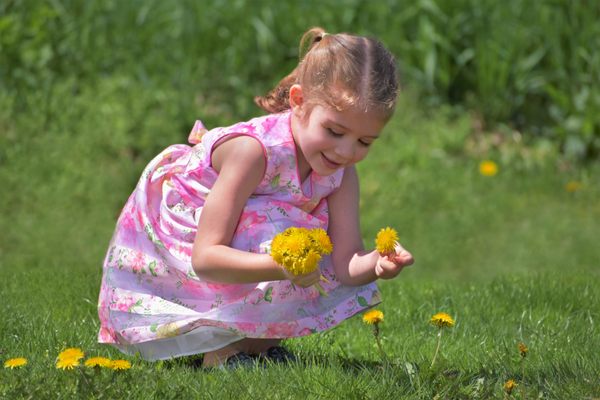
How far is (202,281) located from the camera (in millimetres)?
3322

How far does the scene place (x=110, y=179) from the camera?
6305 millimetres

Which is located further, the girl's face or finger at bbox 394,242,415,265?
the girl's face

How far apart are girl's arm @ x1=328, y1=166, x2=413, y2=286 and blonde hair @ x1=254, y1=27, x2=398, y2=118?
0.36m

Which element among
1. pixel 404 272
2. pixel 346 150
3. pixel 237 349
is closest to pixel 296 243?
pixel 346 150

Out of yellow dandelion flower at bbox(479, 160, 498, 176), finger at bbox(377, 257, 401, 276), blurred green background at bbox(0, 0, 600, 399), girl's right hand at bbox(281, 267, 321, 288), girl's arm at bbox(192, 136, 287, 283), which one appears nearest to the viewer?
girl's right hand at bbox(281, 267, 321, 288)

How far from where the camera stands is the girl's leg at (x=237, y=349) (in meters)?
3.38

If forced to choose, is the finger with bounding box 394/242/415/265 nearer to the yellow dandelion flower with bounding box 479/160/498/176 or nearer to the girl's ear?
the girl's ear

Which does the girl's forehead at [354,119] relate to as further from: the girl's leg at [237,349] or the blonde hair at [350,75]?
the girl's leg at [237,349]

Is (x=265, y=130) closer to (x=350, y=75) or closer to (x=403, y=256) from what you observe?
(x=350, y=75)

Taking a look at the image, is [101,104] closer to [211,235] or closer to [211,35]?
[211,35]

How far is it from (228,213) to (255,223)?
132 mm

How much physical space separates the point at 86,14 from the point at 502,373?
458 centimetres

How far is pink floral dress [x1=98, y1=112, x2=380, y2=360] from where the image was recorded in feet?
10.8

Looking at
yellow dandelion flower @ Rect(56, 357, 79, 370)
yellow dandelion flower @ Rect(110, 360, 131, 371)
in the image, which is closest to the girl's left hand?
yellow dandelion flower @ Rect(110, 360, 131, 371)
